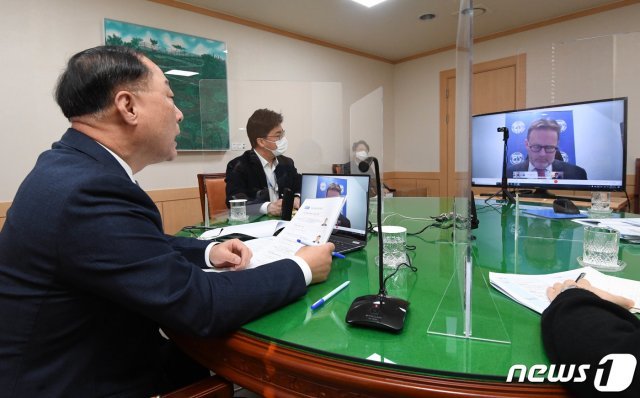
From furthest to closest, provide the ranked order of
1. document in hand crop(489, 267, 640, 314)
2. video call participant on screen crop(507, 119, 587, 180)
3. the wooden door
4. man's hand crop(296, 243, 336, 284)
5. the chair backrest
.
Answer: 1. the wooden door
2. the chair backrest
3. video call participant on screen crop(507, 119, 587, 180)
4. man's hand crop(296, 243, 336, 284)
5. document in hand crop(489, 267, 640, 314)

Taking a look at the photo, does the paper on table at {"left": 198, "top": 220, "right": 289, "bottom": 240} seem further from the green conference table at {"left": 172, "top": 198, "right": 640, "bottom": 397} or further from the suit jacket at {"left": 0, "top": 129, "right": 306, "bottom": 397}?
the suit jacket at {"left": 0, "top": 129, "right": 306, "bottom": 397}

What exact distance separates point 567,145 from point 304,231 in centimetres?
167

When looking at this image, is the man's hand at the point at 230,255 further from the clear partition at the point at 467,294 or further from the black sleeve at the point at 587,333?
the black sleeve at the point at 587,333

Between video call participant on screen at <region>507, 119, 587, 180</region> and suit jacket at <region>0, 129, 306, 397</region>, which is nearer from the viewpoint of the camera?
suit jacket at <region>0, 129, 306, 397</region>

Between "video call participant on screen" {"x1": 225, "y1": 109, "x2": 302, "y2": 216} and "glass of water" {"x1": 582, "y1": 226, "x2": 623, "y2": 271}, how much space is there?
4.75 feet

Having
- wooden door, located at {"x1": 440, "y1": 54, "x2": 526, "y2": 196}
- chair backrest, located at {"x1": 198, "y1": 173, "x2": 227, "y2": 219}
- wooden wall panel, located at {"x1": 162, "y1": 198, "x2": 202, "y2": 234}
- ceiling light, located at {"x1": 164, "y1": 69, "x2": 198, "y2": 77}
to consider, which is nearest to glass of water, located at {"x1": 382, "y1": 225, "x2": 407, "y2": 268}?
chair backrest, located at {"x1": 198, "y1": 173, "x2": 227, "y2": 219}

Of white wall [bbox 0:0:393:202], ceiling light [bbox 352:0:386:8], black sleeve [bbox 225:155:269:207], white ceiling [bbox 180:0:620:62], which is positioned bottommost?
black sleeve [bbox 225:155:269:207]

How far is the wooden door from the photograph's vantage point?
4152 millimetres

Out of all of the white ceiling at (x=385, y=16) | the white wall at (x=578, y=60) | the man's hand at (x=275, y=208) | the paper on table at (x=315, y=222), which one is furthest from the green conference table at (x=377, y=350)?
the white ceiling at (x=385, y=16)

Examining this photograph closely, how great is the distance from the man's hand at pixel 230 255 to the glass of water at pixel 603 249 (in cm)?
98

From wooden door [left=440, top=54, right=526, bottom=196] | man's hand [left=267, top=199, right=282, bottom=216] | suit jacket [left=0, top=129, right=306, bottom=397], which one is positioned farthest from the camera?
wooden door [left=440, top=54, right=526, bottom=196]

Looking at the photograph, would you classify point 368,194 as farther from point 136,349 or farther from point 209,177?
point 209,177

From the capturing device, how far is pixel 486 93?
177 inches

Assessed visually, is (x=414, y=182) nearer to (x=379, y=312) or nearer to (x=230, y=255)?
(x=230, y=255)
